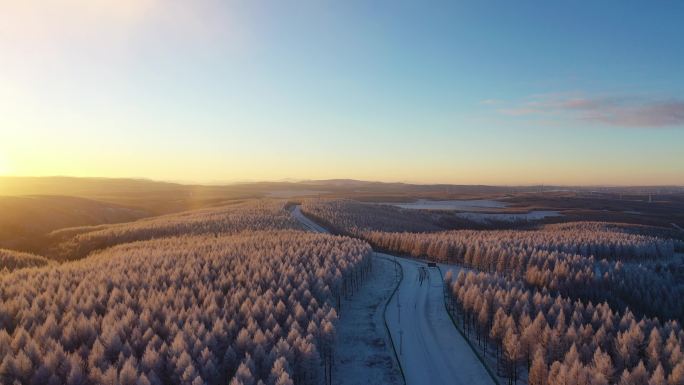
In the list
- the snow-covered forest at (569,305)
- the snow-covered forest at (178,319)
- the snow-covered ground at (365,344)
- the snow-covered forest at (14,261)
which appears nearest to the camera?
the snow-covered forest at (178,319)

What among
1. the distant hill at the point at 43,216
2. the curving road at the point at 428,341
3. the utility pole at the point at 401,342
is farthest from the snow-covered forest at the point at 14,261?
the utility pole at the point at 401,342

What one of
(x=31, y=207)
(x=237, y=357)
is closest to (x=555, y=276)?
(x=237, y=357)

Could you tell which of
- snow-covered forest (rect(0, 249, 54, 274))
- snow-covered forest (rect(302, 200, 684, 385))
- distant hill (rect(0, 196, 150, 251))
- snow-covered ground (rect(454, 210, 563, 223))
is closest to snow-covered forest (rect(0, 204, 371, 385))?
snow-covered forest (rect(302, 200, 684, 385))

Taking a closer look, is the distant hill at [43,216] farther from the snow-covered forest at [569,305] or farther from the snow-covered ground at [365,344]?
the snow-covered ground at [365,344]

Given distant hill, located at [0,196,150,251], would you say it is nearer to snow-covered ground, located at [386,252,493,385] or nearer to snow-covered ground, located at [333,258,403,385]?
snow-covered ground, located at [333,258,403,385]

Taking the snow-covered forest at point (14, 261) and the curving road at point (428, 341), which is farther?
the snow-covered forest at point (14, 261)

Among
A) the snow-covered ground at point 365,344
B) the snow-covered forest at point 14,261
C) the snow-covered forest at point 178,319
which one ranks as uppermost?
the snow-covered forest at point 178,319

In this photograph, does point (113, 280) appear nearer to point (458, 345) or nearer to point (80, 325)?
point (80, 325)
